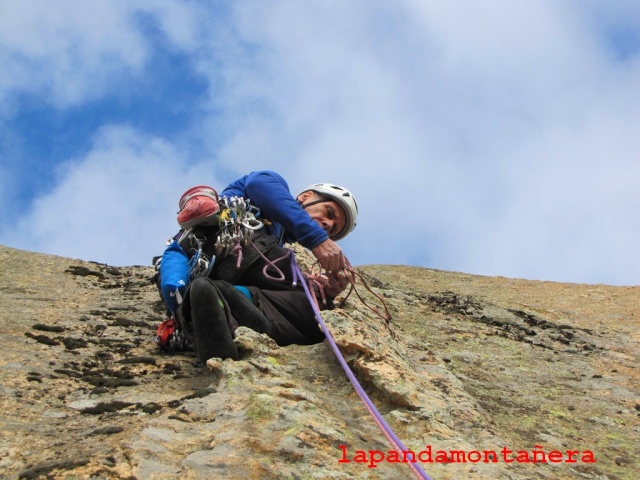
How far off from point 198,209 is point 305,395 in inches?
92.0

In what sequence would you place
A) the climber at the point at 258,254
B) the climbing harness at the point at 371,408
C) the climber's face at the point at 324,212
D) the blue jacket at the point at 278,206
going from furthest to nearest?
the climber's face at the point at 324,212 → the blue jacket at the point at 278,206 → the climber at the point at 258,254 → the climbing harness at the point at 371,408

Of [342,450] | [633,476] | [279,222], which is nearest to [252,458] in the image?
[342,450]

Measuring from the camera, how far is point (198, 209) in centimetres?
604

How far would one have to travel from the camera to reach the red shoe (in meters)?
6.05

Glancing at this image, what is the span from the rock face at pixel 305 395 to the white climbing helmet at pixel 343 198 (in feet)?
2.65

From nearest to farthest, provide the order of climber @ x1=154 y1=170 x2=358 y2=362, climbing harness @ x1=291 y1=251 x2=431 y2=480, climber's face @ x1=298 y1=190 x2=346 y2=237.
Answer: climbing harness @ x1=291 y1=251 x2=431 y2=480 < climber @ x1=154 y1=170 x2=358 y2=362 < climber's face @ x1=298 y1=190 x2=346 y2=237

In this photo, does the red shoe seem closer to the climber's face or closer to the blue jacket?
the blue jacket

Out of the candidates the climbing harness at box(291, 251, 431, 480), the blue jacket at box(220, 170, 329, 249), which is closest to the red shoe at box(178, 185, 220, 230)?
the blue jacket at box(220, 170, 329, 249)

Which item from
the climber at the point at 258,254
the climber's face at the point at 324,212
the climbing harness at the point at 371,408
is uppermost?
the climber's face at the point at 324,212

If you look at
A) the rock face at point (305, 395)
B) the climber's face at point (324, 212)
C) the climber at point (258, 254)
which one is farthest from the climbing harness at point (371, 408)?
the climber's face at point (324, 212)

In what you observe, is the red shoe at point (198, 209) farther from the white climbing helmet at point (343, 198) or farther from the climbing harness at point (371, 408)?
the white climbing helmet at point (343, 198)

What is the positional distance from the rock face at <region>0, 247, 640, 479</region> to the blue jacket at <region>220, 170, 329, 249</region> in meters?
0.73

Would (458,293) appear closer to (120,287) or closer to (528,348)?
(528,348)

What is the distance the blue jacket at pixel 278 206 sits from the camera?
600 cm
